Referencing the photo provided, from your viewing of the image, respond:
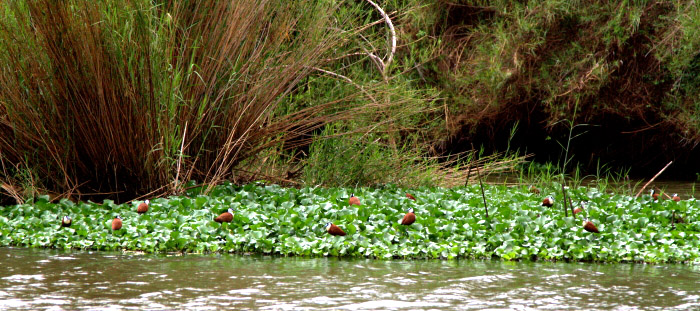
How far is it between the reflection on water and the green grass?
0.46ft

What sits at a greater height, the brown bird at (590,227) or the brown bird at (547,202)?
the brown bird at (590,227)

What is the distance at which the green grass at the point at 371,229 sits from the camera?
13.0 feet

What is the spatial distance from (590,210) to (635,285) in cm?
167

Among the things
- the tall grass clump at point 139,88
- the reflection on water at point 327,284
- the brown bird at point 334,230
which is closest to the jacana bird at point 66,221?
the reflection on water at point 327,284

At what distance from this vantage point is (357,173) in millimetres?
6559

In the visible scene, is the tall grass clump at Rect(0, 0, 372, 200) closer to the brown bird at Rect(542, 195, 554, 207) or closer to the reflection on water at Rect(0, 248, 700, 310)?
the reflection on water at Rect(0, 248, 700, 310)

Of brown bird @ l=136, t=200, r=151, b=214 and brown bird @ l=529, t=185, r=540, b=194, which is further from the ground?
brown bird @ l=136, t=200, r=151, b=214

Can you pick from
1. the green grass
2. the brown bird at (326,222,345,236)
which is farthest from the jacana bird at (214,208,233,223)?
the brown bird at (326,222,345,236)

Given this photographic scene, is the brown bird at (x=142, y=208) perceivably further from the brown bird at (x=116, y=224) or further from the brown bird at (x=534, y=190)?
the brown bird at (x=534, y=190)

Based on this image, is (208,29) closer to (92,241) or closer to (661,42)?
(92,241)

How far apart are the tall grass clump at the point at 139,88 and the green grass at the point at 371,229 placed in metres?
0.36

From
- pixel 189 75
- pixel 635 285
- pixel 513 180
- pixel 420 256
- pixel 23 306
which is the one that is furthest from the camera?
pixel 513 180

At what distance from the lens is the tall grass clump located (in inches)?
200

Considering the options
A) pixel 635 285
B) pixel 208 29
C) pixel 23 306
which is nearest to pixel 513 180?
pixel 208 29
